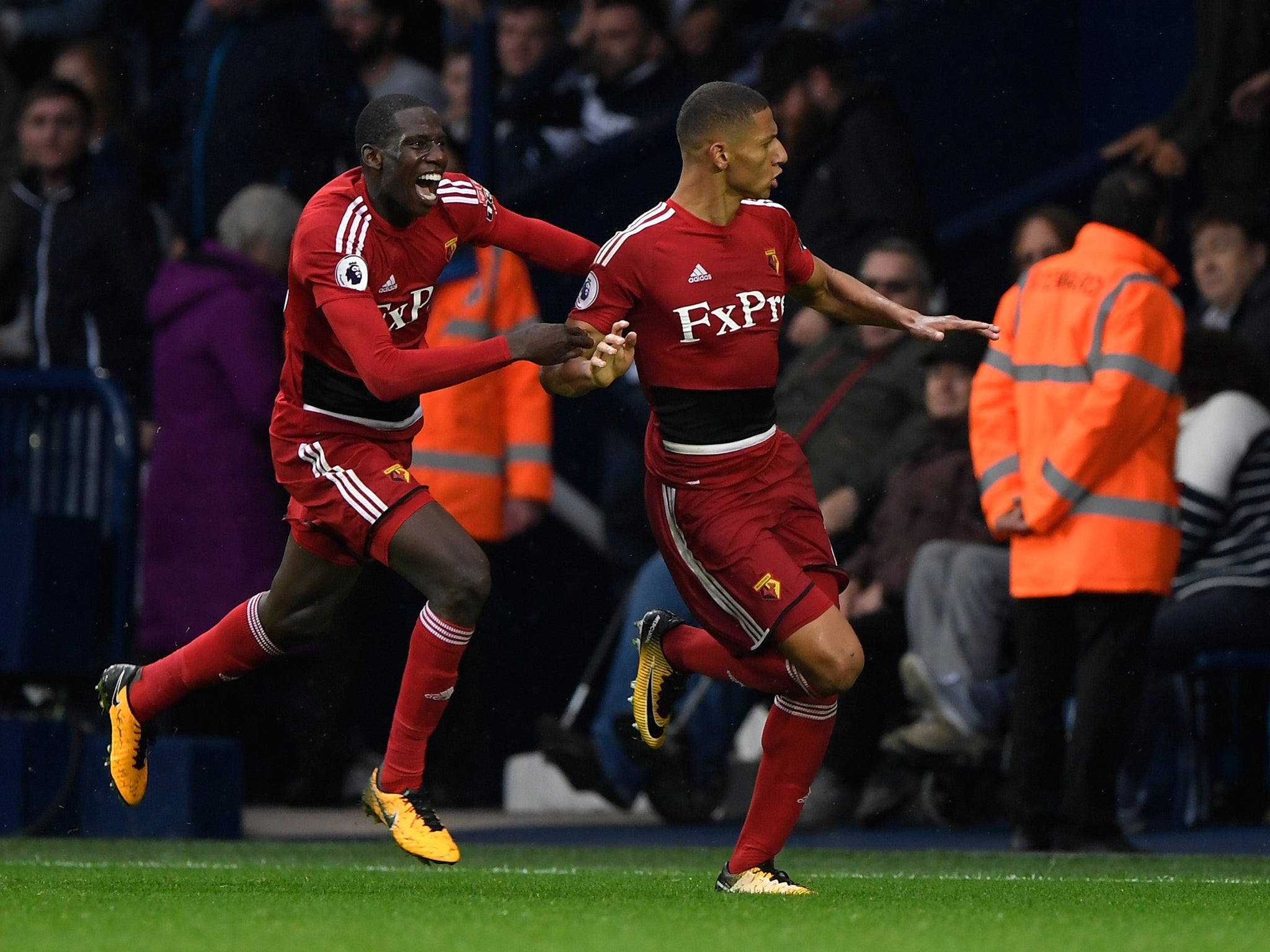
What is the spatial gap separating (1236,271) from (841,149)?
5.52 ft

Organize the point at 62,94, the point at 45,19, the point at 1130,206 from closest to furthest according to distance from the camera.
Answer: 1. the point at 1130,206
2. the point at 62,94
3. the point at 45,19

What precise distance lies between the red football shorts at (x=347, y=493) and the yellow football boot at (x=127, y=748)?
81 cm

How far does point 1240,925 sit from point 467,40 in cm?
746

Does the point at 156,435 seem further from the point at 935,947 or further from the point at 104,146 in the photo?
the point at 935,947

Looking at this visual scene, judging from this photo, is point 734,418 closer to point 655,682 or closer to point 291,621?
point 655,682

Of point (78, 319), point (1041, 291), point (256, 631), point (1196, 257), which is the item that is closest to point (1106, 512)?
point (1041, 291)

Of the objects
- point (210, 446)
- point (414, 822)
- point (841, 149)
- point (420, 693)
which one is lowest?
point (414, 822)

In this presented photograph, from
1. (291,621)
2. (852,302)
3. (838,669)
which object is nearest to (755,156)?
(852,302)

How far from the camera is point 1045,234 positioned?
8.69 m

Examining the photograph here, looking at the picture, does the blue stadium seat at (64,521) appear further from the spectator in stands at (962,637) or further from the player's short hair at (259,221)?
the spectator in stands at (962,637)

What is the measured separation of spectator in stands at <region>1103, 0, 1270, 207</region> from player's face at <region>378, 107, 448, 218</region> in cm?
424

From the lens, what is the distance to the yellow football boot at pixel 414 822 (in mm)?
6430

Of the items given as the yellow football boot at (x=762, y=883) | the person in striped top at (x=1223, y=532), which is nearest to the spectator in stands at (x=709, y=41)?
the person in striped top at (x=1223, y=532)

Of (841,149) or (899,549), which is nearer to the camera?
(899,549)
